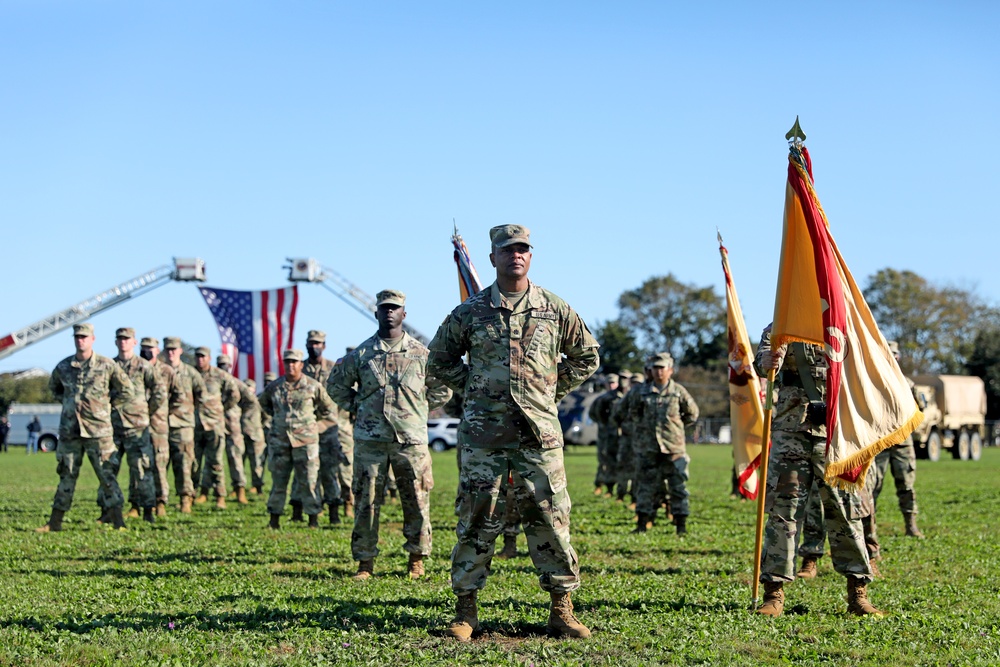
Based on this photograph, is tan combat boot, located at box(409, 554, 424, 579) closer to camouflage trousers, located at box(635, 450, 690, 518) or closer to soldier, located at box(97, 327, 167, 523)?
camouflage trousers, located at box(635, 450, 690, 518)

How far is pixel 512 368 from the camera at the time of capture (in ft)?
21.9

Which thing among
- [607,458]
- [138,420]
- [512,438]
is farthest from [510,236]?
[607,458]

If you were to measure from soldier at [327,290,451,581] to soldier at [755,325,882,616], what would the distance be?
126 inches

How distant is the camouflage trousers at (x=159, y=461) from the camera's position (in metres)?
15.7

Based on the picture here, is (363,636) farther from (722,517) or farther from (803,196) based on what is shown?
(722,517)

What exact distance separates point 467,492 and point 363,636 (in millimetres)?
1092

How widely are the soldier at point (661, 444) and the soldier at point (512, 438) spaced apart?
22.0 feet

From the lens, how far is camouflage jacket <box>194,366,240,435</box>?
17.9 m

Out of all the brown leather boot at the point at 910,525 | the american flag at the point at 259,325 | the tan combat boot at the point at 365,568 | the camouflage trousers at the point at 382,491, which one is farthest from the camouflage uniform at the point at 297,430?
the american flag at the point at 259,325

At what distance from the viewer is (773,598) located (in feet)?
24.8

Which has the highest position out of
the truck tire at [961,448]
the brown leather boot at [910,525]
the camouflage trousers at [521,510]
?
the truck tire at [961,448]

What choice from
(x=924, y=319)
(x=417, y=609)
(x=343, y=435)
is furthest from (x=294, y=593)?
(x=924, y=319)

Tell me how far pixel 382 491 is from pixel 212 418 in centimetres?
896

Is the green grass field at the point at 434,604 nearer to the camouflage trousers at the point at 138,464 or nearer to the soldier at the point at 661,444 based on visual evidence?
the soldier at the point at 661,444
